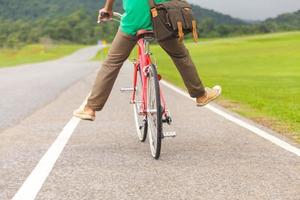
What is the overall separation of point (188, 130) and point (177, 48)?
195 centimetres

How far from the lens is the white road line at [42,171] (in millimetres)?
4531

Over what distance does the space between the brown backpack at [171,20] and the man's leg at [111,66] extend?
412mm

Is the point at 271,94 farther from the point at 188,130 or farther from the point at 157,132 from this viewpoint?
the point at 157,132

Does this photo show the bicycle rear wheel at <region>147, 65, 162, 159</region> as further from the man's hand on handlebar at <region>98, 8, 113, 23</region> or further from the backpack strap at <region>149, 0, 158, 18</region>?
the man's hand on handlebar at <region>98, 8, 113, 23</region>

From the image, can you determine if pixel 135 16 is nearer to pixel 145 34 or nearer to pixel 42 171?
pixel 145 34

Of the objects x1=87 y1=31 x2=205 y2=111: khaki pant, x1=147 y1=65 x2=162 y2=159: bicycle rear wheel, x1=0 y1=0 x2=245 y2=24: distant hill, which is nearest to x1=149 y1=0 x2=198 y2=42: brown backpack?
x1=87 y1=31 x2=205 y2=111: khaki pant

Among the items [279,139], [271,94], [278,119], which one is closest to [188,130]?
[279,139]

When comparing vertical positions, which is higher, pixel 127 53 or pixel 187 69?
pixel 127 53

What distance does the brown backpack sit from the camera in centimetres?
577

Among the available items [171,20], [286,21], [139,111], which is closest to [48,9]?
[286,21]

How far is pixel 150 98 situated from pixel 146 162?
73 centimetres

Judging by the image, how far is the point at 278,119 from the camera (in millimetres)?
9180

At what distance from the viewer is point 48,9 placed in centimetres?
17600

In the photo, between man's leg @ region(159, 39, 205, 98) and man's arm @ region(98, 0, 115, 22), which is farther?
man's arm @ region(98, 0, 115, 22)
